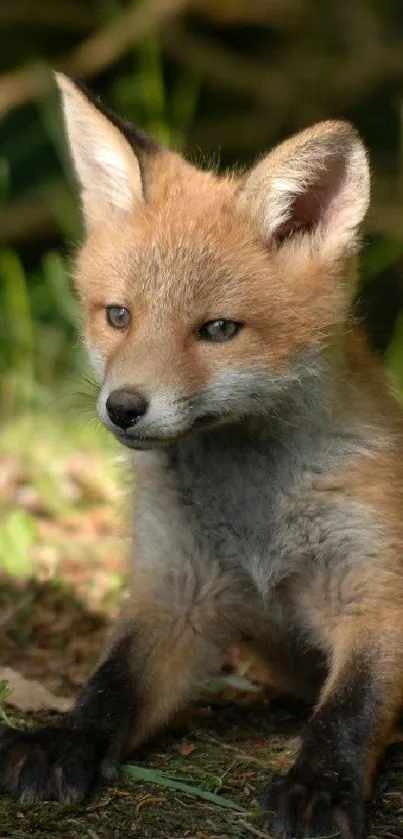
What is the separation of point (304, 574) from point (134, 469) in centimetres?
60

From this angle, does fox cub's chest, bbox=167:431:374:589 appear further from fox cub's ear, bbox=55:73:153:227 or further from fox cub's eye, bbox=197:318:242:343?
fox cub's ear, bbox=55:73:153:227

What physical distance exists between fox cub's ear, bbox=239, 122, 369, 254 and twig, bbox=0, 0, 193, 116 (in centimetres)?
426

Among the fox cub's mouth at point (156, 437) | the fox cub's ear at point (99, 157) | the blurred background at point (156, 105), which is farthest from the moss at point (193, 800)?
the blurred background at point (156, 105)

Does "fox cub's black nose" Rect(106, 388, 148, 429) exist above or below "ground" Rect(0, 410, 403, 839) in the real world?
above

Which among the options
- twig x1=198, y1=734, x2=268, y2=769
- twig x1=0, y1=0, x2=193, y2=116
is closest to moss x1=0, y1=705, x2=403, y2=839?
twig x1=198, y1=734, x2=268, y2=769

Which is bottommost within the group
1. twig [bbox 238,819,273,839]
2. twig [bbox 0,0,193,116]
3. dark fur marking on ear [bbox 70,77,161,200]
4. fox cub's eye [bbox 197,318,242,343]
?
twig [bbox 238,819,273,839]

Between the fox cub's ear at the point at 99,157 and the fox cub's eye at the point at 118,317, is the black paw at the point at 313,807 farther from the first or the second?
the fox cub's ear at the point at 99,157

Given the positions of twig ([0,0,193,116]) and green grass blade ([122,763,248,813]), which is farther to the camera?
twig ([0,0,193,116])

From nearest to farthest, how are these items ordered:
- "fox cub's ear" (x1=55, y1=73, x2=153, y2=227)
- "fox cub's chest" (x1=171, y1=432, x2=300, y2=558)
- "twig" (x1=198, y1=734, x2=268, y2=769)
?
"twig" (x1=198, y1=734, x2=268, y2=769), "fox cub's chest" (x1=171, y1=432, x2=300, y2=558), "fox cub's ear" (x1=55, y1=73, x2=153, y2=227)

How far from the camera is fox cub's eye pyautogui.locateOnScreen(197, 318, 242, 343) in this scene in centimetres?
293

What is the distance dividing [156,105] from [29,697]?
12.5 ft

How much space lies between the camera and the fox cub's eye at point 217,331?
9.62ft

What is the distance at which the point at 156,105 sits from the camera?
6.37m

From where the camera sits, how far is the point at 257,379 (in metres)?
2.96
